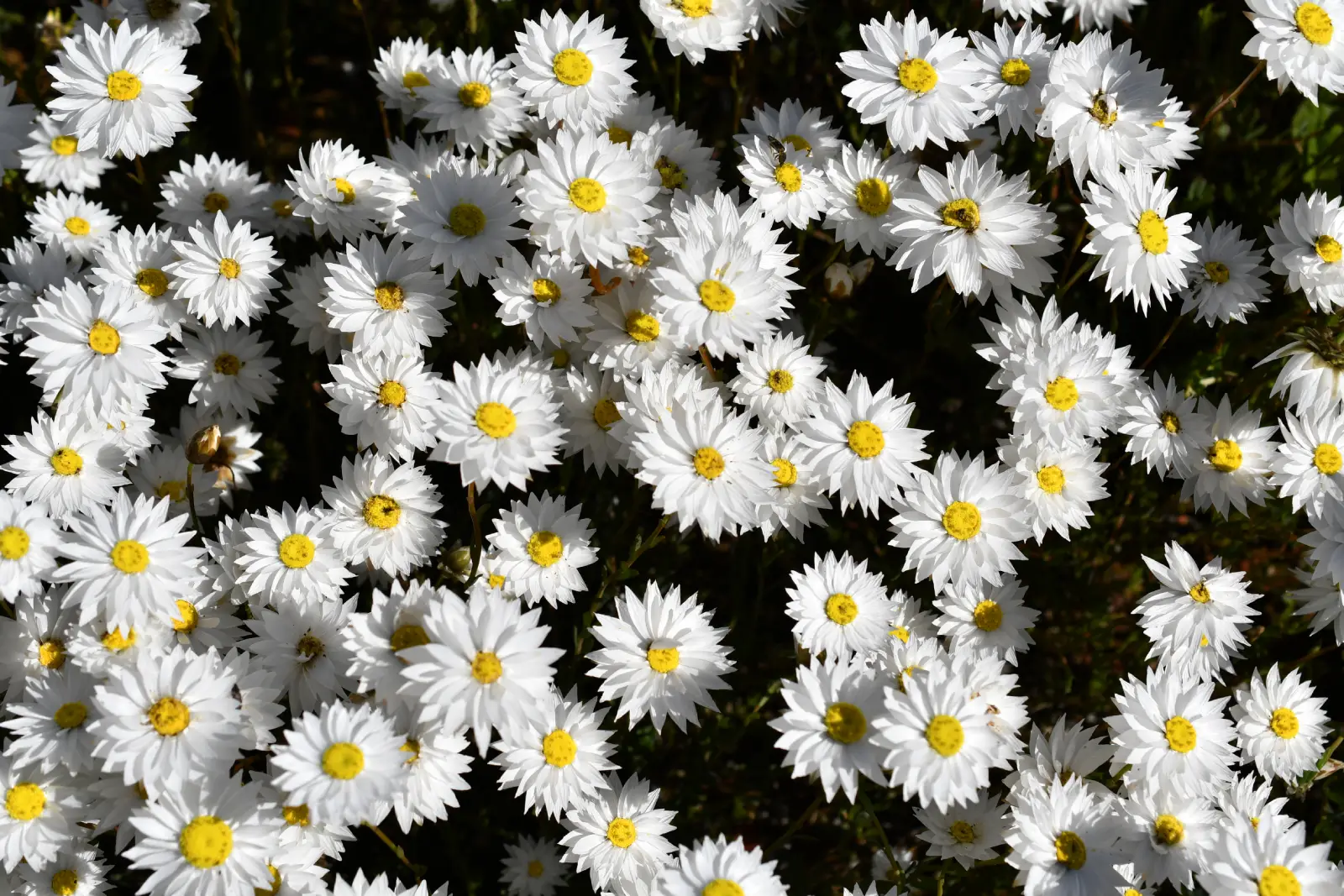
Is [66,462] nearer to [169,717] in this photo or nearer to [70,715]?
[70,715]

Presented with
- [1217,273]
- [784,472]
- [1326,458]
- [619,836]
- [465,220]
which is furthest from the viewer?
[1217,273]

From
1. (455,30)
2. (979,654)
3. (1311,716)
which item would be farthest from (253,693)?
(1311,716)

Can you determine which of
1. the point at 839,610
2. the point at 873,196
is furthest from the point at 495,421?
the point at 873,196

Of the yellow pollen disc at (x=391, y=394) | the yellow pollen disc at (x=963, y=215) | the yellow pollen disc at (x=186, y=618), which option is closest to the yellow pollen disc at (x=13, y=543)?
the yellow pollen disc at (x=186, y=618)

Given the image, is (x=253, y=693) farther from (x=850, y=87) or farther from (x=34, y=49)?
(x=34, y=49)

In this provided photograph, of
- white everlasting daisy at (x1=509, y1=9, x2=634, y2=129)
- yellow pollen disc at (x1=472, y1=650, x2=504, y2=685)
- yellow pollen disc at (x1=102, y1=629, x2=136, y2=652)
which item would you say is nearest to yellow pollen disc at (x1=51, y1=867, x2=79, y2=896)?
yellow pollen disc at (x1=102, y1=629, x2=136, y2=652)

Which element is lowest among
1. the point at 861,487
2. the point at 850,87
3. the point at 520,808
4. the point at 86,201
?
the point at 520,808

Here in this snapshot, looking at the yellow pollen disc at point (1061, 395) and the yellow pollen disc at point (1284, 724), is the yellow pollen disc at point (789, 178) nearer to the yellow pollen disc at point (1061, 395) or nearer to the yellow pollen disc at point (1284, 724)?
the yellow pollen disc at point (1061, 395)
